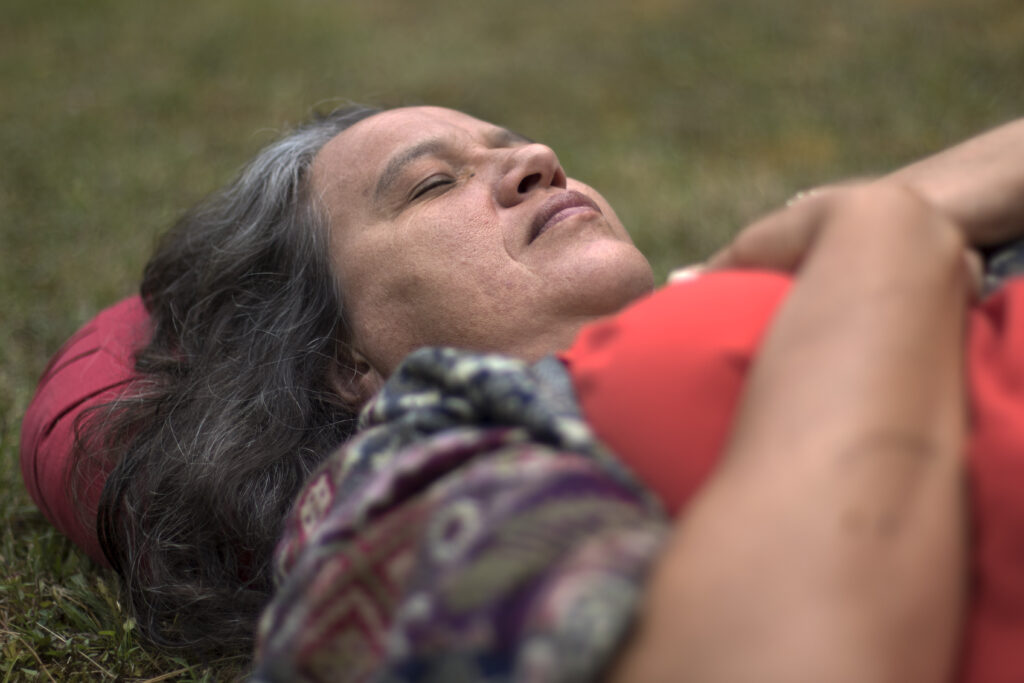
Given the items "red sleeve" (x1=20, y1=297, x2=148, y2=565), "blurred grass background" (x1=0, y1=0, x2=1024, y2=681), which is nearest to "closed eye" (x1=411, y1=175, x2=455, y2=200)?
"red sleeve" (x1=20, y1=297, x2=148, y2=565)

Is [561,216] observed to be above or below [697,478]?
above

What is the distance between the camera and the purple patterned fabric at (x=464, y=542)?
3.44 ft

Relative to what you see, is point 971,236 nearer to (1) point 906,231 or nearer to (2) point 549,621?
(1) point 906,231

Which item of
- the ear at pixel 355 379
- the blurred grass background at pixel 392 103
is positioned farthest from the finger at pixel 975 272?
the blurred grass background at pixel 392 103

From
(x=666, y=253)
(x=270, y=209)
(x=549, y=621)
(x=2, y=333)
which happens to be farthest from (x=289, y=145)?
(x=549, y=621)

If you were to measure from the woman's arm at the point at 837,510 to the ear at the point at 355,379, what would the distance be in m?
1.24

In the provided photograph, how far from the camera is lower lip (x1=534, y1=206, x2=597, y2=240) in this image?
2.06 meters

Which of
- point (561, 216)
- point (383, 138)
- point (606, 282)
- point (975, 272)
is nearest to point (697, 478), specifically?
point (975, 272)

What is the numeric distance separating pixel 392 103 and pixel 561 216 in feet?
10.8

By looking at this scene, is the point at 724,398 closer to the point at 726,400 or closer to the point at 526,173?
the point at 726,400

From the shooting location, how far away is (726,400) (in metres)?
1.28

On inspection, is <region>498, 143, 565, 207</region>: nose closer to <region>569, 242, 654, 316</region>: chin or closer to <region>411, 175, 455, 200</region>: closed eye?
<region>411, 175, 455, 200</region>: closed eye

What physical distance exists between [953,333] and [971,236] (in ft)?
1.43

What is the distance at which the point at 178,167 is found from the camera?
5.09 meters
